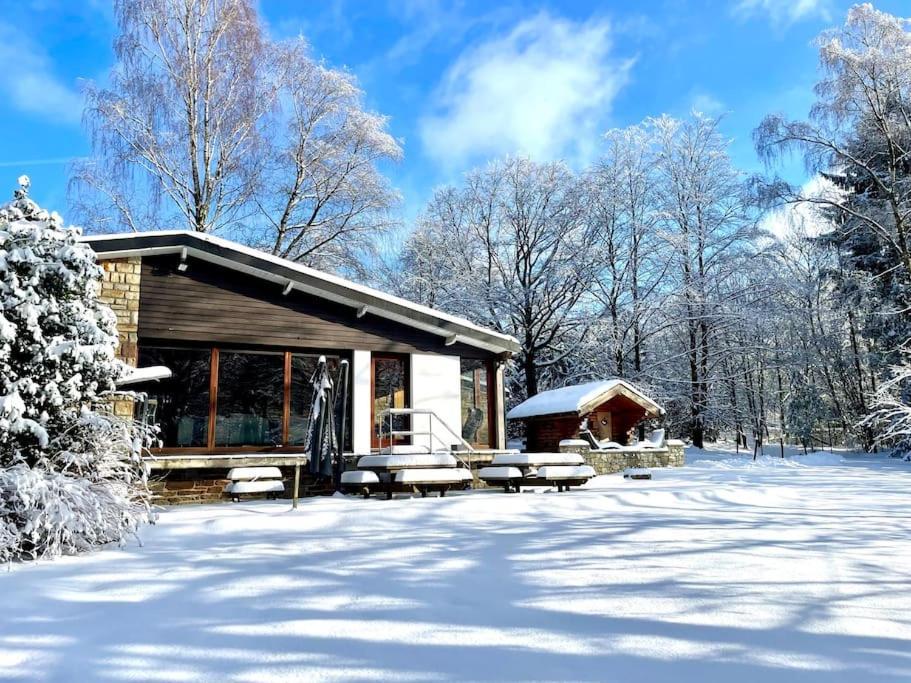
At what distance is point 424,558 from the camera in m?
4.92

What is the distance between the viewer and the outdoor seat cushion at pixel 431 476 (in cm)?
861

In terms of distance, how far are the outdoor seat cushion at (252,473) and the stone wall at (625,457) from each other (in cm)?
789

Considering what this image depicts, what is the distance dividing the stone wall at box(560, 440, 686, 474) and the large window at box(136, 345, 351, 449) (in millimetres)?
7224

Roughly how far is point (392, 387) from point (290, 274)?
273cm

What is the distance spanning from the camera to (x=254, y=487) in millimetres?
8883

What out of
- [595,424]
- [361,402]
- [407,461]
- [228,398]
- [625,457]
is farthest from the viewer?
[595,424]

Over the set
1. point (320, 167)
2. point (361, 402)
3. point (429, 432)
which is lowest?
point (429, 432)

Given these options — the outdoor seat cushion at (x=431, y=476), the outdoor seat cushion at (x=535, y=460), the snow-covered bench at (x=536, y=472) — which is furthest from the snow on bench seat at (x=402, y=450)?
the outdoor seat cushion at (x=535, y=460)

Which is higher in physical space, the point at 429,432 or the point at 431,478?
the point at 429,432

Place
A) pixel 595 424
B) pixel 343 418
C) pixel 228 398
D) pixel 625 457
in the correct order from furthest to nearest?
1. pixel 595 424
2. pixel 625 457
3. pixel 228 398
4. pixel 343 418

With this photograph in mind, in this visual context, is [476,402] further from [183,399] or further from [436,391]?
[183,399]

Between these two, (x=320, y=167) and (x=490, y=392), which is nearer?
(x=490, y=392)

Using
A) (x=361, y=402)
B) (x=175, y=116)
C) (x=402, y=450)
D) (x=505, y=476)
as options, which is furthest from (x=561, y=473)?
(x=175, y=116)

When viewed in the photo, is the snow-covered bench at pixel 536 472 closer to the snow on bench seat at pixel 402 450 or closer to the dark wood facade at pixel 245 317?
the snow on bench seat at pixel 402 450
